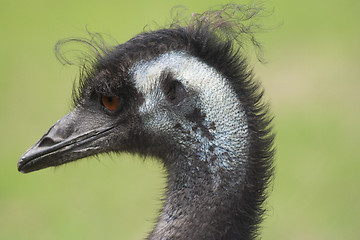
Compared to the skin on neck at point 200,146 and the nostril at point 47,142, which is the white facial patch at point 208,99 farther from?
the nostril at point 47,142

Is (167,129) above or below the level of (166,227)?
above

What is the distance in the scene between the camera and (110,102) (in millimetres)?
3998

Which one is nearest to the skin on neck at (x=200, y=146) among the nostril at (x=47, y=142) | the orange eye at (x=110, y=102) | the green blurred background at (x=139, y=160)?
the orange eye at (x=110, y=102)

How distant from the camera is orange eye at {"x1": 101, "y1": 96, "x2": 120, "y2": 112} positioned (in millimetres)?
3984

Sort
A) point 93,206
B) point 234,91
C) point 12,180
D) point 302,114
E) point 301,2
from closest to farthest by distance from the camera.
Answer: point 234,91 < point 93,206 < point 12,180 < point 302,114 < point 301,2

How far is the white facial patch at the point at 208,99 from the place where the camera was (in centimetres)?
378

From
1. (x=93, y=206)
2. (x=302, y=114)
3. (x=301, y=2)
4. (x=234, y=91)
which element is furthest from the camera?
(x=301, y=2)

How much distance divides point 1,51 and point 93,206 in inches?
183

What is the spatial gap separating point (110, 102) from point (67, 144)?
315 millimetres

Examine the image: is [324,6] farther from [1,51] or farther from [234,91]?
[234,91]

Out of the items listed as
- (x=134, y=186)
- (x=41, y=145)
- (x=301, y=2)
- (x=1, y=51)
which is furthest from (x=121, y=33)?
(x=41, y=145)

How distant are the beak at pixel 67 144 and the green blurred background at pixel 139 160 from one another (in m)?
2.48

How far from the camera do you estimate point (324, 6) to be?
1279cm

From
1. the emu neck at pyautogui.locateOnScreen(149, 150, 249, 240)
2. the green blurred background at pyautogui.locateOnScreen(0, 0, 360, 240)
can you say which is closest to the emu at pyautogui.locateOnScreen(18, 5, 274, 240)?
the emu neck at pyautogui.locateOnScreen(149, 150, 249, 240)
